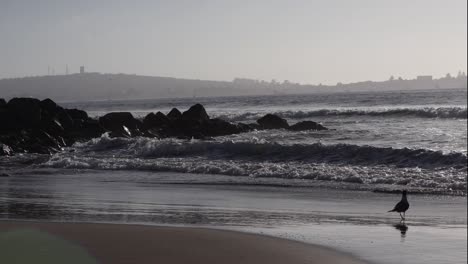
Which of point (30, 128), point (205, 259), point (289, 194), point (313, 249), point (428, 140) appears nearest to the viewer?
point (205, 259)

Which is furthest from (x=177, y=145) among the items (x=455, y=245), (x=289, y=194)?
(x=455, y=245)

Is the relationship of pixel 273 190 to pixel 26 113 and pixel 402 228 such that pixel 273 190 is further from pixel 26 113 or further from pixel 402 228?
pixel 26 113

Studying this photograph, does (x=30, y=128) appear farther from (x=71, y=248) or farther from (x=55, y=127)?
(x=71, y=248)

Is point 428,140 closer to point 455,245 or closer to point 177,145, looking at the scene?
point 177,145

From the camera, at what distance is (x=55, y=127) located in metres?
29.2

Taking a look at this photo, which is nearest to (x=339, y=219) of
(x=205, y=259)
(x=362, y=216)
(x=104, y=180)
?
(x=362, y=216)

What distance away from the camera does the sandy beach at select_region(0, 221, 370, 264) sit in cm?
675

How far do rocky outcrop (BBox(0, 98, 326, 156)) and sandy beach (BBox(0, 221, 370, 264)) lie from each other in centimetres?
1641

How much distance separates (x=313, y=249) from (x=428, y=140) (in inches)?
716

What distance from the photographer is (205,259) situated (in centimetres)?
679

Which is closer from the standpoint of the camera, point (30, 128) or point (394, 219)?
point (394, 219)

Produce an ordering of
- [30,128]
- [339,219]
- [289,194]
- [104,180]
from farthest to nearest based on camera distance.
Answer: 1. [30,128]
2. [104,180]
3. [289,194]
4. [339,219]

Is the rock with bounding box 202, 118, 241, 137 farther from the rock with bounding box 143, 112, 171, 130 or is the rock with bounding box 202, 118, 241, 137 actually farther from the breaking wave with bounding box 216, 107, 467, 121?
the breaking wave with bounding box 216, 107, 467, 121

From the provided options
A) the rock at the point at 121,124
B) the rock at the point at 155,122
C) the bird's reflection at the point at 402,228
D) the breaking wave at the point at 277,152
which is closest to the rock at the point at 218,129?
the rock at the point at 155,122
